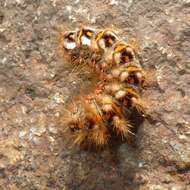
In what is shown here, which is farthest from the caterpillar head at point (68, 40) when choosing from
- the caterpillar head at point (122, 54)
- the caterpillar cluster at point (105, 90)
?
the caterpillar head at point (122, 54)

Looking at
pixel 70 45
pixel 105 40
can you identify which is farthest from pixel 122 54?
pixel 70 45

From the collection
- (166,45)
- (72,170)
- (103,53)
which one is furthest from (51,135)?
(166,45)

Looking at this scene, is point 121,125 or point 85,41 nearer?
point 121,125

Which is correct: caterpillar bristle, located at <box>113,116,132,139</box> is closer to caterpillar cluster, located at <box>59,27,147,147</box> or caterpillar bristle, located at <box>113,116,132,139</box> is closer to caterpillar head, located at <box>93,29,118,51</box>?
caterpillar cluster, located at <box>59,27,147,147</box>

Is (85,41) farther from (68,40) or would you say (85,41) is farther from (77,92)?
(77,92)

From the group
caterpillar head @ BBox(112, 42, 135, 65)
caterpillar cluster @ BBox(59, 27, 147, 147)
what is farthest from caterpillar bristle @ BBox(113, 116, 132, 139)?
caterpillar head @ BBox(112, 42, 135, 65)

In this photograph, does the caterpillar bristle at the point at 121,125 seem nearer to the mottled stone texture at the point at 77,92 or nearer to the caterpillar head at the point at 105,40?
the mottled stone texture at the point at 77,92

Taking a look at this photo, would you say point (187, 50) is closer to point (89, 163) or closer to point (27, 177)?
point (89, 163)
